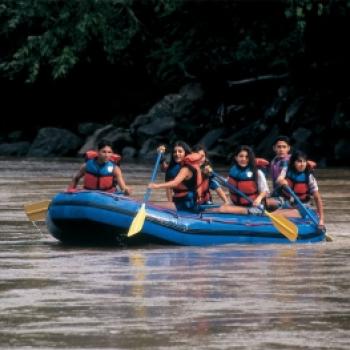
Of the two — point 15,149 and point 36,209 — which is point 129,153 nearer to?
point 15,149

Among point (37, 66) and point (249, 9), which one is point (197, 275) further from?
point (37, 66)

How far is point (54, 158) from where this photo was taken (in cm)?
3812

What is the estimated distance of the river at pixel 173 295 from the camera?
29.9ft

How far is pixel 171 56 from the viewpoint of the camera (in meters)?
37.7

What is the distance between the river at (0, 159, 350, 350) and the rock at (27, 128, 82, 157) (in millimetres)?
23839

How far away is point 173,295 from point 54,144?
30.1m

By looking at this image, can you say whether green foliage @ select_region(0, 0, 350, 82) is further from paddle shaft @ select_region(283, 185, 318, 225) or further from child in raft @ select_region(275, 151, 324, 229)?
paddle shaft @ select_region(283, 185, 318, 225)

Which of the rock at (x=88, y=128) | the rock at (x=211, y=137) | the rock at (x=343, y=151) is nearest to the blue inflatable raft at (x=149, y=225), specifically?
the rock at (x=343, y=151)

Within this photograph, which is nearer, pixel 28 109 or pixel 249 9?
pixel 249 9

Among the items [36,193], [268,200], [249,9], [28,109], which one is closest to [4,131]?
[28,109]

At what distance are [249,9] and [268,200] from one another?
745 inches

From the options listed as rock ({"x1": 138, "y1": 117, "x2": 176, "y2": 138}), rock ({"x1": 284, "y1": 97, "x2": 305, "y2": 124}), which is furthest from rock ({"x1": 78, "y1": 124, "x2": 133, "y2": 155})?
rock ({"x1": 284, "y1": 97, "x2": 305, "y2": 124})

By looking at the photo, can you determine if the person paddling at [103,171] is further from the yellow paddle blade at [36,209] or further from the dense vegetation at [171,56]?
the dense vegetation at [171,56]

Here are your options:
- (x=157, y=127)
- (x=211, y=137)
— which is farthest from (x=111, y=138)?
(x=211, y=137)
